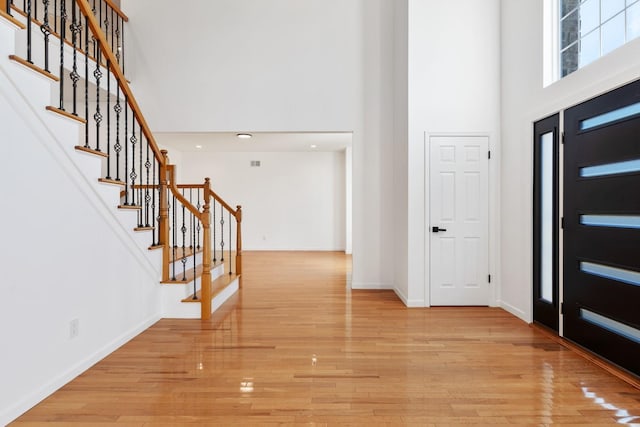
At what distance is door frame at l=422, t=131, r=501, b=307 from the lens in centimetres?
467

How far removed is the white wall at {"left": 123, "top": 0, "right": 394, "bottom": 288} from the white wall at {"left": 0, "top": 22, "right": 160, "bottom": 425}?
285cm

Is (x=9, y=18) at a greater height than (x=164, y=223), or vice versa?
(x=9, y=18)

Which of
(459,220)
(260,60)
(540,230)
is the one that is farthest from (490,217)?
(260,60)

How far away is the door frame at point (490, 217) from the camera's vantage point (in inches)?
184

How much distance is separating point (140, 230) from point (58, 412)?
5.84ft

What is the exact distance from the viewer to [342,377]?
2.75m

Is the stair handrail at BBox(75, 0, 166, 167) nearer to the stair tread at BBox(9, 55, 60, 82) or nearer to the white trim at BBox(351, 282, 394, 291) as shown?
the stair tread at BBox(9, 55, 60, 82)

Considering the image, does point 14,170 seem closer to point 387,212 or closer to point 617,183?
point 617,183

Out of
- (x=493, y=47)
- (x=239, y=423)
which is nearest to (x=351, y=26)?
(x=493, y=47)

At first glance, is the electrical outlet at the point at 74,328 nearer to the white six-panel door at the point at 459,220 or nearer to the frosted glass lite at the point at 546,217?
the white six-panel door at the point at 459,220

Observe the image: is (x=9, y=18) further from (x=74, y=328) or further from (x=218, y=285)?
(x=218, y=285)

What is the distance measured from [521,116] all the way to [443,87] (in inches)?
39.0

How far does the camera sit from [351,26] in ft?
18.7

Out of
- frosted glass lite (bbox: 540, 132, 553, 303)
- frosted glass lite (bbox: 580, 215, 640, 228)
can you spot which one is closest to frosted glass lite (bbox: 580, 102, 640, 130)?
frosted glass lite (bbox: 540, 132, 553, 303)
